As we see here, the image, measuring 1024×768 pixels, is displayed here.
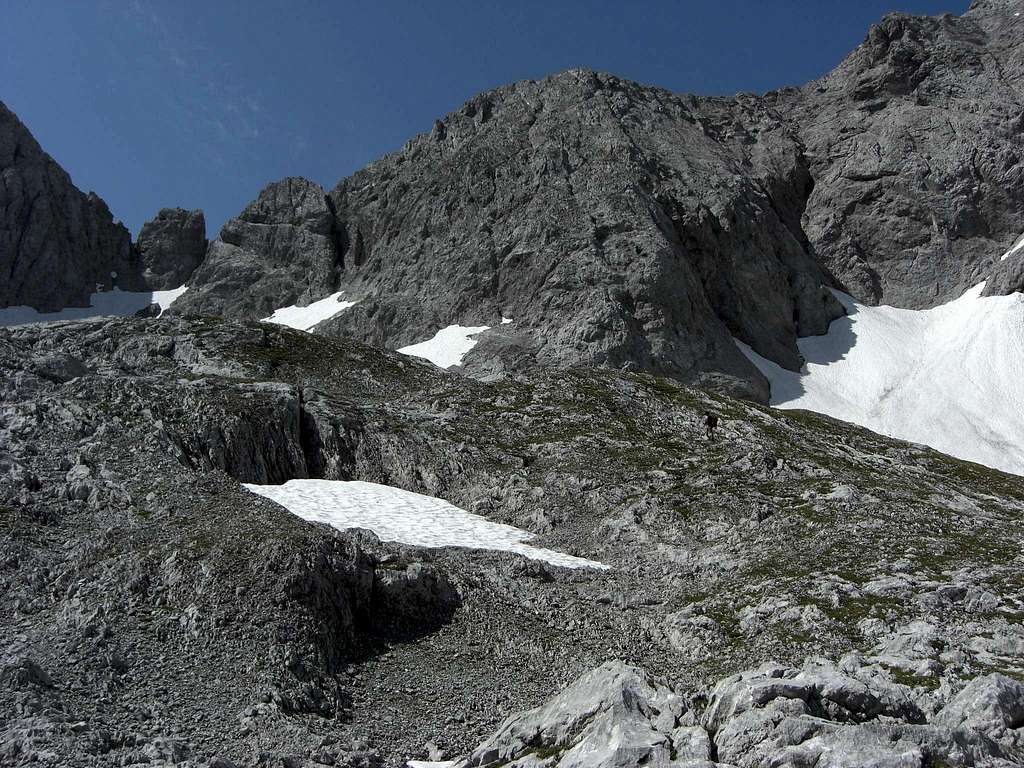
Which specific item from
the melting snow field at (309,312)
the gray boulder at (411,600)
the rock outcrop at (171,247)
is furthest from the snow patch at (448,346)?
the rock outcrop at (171,247)

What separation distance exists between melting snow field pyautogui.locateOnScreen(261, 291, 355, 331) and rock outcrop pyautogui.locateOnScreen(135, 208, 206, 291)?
91.4 ft

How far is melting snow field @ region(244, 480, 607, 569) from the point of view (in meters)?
32.1

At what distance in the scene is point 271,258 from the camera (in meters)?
120

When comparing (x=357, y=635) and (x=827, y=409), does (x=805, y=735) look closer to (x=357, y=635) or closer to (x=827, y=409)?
(x=357, y=635)

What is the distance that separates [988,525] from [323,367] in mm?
34569

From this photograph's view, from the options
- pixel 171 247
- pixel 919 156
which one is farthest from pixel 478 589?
pixel 171 247

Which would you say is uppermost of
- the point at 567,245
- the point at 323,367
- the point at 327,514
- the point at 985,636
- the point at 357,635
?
the point at 567,245

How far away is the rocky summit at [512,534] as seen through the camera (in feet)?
55.0

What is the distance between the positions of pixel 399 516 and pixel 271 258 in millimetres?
92658

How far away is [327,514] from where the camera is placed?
33344 millimetres

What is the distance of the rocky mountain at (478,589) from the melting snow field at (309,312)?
5443 centimetres

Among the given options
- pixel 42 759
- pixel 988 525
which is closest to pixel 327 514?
pixel 42 759

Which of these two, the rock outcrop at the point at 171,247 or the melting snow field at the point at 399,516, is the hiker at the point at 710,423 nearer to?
the melting snow field at the point at 399,516

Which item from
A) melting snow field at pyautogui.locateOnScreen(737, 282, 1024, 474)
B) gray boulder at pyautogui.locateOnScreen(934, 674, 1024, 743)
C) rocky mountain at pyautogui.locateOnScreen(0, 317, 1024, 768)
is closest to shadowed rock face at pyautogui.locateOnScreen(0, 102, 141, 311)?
rocky mountain at pyautogui.locateOnScreen(0, 317, 1024, 768)
